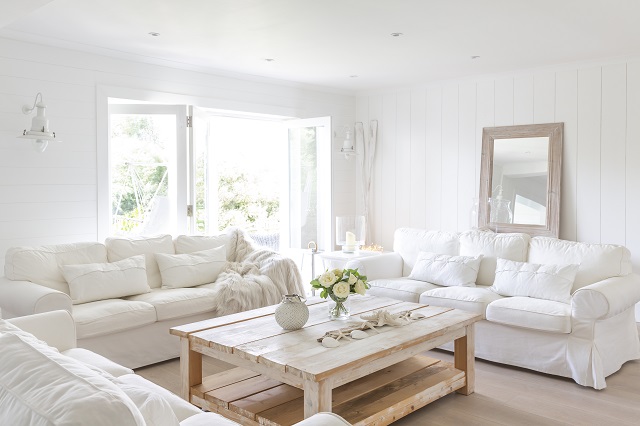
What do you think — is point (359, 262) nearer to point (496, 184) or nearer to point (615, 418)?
point (496, 184)

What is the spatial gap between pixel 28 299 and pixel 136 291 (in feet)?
2.88

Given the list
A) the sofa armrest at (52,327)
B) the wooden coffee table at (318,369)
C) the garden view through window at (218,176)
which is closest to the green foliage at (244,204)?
the garden view through window at (218,176)

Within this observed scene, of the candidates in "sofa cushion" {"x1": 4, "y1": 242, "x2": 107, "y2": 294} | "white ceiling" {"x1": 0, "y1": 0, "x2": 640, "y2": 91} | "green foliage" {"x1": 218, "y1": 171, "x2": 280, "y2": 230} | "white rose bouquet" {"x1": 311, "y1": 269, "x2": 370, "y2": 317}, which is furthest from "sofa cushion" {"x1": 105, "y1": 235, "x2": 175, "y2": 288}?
"green foliage" {"x1": 218, "y1": 171, "x2": 280, "y2": 230}

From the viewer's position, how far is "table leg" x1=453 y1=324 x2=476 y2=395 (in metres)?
3.56

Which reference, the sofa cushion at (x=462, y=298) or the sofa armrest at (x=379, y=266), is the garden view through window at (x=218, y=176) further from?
the sofa cushion at (x=462, y=298)

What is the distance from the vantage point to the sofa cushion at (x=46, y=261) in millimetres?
4098

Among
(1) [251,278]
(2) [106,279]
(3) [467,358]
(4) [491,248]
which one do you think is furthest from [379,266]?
(2) [106,279]

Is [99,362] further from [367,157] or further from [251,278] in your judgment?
[367,157]

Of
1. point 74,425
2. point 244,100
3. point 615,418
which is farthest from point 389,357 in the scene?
point 244,100

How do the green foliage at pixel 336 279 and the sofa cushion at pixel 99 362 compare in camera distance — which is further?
the green foliage at pixel 336 279

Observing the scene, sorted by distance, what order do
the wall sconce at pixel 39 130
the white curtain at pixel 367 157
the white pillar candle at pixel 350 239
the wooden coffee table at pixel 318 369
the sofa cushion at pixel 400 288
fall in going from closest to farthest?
the wooden coffee table at pixel 318 369 → the wall sconce at pixel 39 130 → the sofa cushion at pixel 400 288 → the white pillar candle at pixel 350 239 → the white curtain at pixel 367 157

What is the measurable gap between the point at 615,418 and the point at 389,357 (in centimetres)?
135

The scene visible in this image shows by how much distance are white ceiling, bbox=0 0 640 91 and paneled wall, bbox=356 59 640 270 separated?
30 centimetres

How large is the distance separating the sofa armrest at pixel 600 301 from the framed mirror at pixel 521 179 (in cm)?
180
